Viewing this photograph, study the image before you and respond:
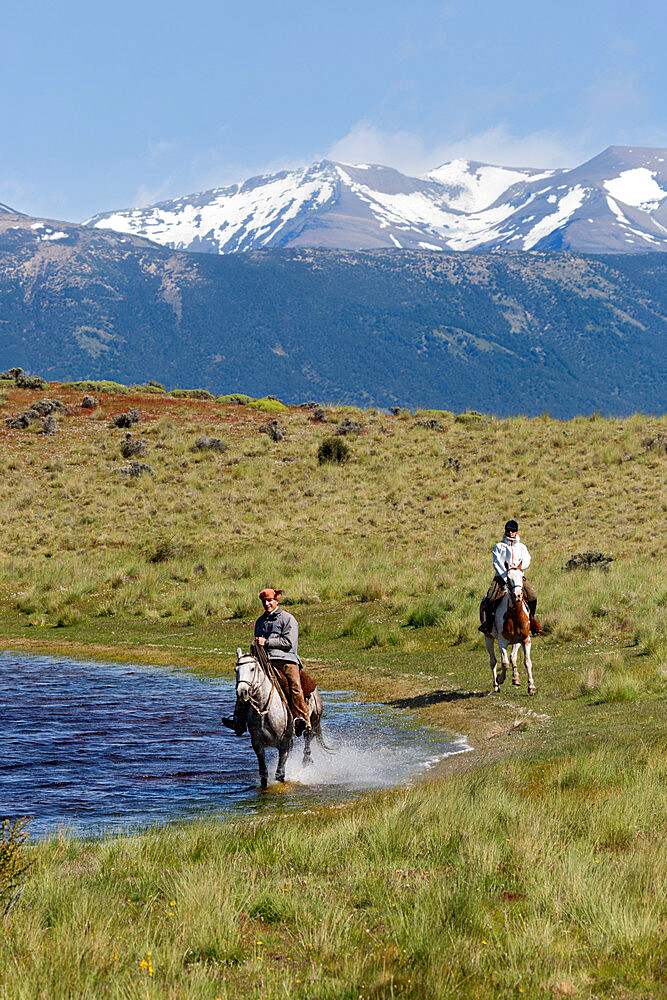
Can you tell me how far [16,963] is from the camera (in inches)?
220

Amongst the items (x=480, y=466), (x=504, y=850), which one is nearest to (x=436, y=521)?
(x=480, y=466)

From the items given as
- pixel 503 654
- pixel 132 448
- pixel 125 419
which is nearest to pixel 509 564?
pixel 503 654

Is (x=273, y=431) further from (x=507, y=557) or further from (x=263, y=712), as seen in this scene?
(x=263, y=712)

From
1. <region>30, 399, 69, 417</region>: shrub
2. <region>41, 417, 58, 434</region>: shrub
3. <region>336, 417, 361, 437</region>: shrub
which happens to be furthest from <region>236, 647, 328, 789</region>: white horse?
<region>30, 399, 69, 417</region>: shrub

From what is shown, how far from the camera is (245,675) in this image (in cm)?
1165

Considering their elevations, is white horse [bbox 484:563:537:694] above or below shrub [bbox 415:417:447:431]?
below

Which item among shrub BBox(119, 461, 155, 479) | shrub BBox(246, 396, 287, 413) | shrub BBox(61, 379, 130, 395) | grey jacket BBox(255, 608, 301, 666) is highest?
shrub BBox(61, 379, 130, 395)

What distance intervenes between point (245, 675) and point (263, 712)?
0.76 m

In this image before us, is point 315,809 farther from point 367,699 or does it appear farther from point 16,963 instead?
point 367,699

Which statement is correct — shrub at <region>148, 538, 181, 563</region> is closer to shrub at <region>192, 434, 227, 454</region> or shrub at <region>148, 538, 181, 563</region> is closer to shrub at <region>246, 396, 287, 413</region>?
shrub at <region>192, 434, 227, 454</region>

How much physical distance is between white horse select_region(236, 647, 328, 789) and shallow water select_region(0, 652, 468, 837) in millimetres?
463

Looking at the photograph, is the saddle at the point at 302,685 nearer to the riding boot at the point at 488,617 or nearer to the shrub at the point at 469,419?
the riding boot at the point at 488,617

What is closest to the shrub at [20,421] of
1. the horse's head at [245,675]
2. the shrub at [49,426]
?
the shrub at [49,426]

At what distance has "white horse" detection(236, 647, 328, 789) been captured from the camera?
11.7 meters
